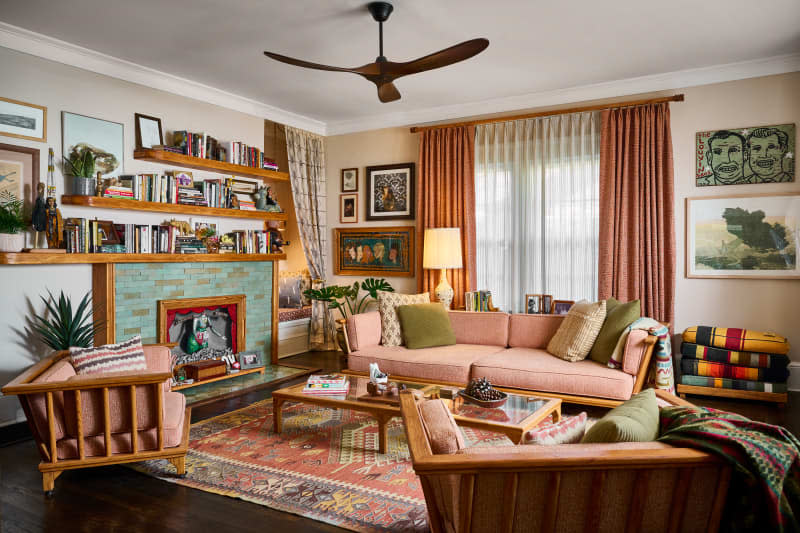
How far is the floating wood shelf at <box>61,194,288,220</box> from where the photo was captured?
4.12 m

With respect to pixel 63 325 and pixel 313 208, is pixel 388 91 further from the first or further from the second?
pixel 313 208

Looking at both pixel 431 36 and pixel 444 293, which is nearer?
pixel 431 36

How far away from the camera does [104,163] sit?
173 inches

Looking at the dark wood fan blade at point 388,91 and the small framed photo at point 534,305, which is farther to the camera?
the small framed photo at point 534,305

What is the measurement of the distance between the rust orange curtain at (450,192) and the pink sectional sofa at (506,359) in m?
0.80

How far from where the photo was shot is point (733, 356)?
440 centimetres

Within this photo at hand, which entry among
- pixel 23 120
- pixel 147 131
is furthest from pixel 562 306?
pixel 23 120

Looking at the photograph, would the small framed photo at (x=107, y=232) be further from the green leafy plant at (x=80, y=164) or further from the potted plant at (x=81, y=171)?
the green leafy plant at (x=80, y=164)

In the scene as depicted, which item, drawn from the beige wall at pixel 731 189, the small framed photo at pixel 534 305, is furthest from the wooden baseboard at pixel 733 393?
the small framed photo at pixel 534 305

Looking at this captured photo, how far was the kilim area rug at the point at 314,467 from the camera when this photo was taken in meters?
2.62

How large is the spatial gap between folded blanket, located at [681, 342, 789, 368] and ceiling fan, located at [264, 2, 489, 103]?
3192mm

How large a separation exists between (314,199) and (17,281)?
135 inches

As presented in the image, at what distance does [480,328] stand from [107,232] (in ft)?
11.0

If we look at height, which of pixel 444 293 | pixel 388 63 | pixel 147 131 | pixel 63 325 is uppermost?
pixel 388 63
